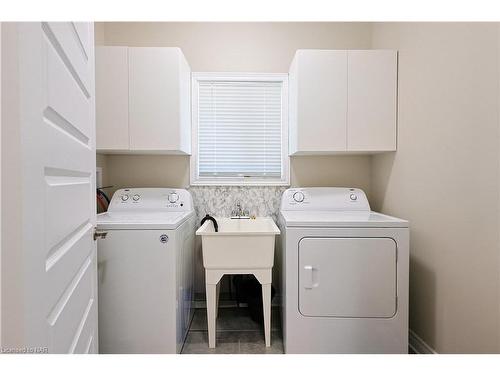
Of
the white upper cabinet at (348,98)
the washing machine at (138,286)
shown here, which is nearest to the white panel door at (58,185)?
the washing machine at (138,286)

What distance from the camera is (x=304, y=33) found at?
8.06 feet

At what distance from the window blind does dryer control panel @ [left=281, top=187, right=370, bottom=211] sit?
0.32m

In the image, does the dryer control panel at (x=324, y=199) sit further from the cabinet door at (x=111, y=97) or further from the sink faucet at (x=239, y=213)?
the cabinet door at (x=111, y=97)

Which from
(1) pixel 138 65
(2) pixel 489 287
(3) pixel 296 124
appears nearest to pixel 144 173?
(1) pixel 138 65

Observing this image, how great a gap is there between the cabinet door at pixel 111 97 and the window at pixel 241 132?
0.63 meters

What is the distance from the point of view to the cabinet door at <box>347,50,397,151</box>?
6.73 ft

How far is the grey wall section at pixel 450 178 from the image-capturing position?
1.30 metres

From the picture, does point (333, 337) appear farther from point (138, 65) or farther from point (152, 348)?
point (138, 65)

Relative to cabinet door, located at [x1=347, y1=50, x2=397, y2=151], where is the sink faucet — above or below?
below

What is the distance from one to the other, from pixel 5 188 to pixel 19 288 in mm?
203

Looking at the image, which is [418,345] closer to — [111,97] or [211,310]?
[211,310]

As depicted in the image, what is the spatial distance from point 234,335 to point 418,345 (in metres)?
1.24

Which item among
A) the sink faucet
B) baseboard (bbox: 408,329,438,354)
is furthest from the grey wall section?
the sink faucet

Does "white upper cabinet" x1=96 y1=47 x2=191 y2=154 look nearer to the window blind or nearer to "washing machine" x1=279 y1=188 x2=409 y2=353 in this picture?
the window blind
